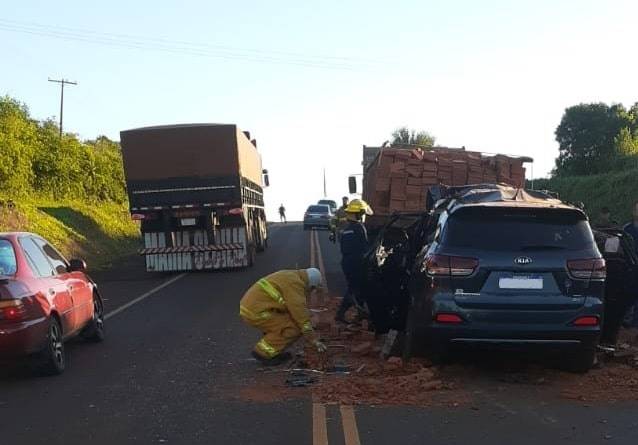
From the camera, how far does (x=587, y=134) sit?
5303 centimetres

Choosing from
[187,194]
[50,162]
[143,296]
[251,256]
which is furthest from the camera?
[50,162]

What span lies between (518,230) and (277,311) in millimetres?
2679

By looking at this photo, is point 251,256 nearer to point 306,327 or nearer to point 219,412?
point 306,327

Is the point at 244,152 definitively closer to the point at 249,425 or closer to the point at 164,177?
the point at 164,177

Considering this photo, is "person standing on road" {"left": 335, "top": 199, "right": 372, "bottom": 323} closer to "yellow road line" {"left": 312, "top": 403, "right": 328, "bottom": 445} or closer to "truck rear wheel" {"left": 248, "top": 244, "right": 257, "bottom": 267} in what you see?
"yellow road line" {"left": 312, "top": 403, "right": 328, "bottom": 445}

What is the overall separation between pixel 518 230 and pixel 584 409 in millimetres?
1655

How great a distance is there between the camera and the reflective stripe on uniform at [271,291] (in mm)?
8070

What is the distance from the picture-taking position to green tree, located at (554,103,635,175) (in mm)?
52156

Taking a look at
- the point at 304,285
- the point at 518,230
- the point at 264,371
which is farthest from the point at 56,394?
the point at 518,230

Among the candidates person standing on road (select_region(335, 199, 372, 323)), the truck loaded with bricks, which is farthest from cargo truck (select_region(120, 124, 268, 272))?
the truck loaded with bricks

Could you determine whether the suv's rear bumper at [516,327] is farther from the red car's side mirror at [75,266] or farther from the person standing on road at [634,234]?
the red car's side mirror at [75,266]

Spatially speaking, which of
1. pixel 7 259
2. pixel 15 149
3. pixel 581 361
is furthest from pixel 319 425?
pixel 15 149

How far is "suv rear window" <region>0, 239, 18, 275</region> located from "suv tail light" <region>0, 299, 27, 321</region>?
0.44 m

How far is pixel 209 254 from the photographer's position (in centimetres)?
1950
